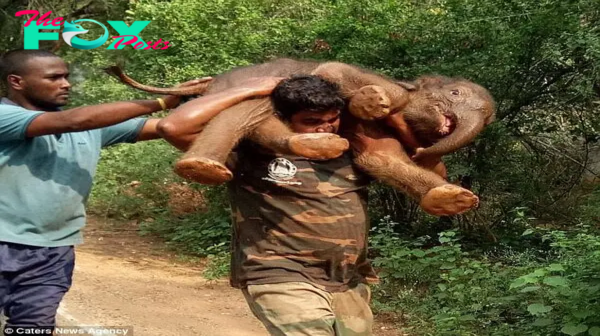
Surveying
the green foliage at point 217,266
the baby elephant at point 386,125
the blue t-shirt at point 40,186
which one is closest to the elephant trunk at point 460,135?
the baby elephant at point 386,125

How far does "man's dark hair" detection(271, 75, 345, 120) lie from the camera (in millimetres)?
3182

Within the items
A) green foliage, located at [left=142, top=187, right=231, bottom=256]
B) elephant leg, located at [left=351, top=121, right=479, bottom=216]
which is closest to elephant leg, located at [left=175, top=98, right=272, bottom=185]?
elephant leg, located at [left=351, top=121, right=479, bottom=216]

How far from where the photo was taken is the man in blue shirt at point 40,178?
330 centimetres

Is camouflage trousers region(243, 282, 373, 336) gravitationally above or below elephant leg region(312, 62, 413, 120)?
below

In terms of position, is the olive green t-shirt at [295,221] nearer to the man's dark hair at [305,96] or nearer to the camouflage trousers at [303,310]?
the camouflage trousers at [303,310]

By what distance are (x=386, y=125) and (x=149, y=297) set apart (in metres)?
4.38

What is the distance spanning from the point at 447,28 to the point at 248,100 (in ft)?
15.6

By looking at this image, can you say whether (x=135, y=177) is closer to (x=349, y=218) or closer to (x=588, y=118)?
(x=588, y=118)

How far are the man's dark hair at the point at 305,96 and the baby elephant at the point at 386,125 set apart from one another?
55mm

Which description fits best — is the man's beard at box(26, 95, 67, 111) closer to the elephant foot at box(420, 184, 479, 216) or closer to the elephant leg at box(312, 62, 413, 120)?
the elephant leg at box(312, 62, 413, 120)

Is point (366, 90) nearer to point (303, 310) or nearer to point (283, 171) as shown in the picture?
point (283, 171)

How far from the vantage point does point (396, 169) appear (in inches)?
132

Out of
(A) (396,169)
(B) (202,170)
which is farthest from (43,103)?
(A) (396,169)

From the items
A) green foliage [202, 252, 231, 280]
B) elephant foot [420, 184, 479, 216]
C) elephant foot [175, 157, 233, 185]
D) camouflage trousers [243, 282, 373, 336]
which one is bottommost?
green foliage [202, 252, 231, 280]
